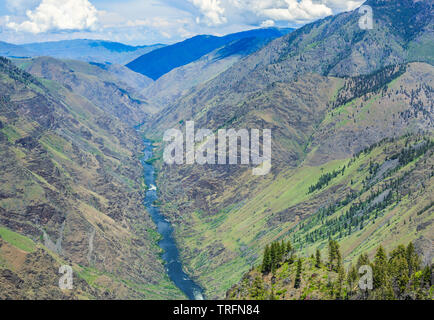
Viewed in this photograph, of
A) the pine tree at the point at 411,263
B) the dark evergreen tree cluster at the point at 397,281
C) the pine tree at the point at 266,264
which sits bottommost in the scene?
the dark evergreen tree cluster at the point at 397,281

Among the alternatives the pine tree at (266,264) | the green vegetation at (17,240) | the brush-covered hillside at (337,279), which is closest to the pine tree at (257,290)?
the brush-covered hillside at (337,279)

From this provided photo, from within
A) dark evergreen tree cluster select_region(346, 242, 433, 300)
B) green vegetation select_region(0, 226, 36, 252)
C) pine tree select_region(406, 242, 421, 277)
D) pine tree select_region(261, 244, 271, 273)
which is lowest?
dark evergreen tree cluster select_region(346, 242, 433, 300)

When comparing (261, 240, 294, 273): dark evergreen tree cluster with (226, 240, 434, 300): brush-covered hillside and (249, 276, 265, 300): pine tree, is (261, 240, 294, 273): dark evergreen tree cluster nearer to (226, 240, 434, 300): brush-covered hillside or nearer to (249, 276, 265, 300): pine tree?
(226, 240, 434, 300): brush-covered hillside

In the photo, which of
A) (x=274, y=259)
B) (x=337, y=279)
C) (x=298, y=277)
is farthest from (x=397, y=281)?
(x=274, y=259)

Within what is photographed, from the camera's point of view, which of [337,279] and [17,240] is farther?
[17,240]

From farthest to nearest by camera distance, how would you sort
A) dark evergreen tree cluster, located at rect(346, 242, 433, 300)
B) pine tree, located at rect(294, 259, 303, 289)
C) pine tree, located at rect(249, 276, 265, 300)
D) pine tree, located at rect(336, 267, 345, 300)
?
pine tree, located at rect(249, 276, 265, 300)
pine tree, located at rect(294, 259, 303, 289)
pine tree, located at rect(336, 267, 345, 300)
dark evergreen tree cluster, located at rect(346, 242, 433, 300)

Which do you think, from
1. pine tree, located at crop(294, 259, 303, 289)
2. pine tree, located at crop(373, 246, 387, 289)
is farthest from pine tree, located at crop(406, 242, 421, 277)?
pine tree, located at crop(294, 259, 303, 289)

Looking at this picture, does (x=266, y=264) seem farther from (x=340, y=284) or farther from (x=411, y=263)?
(x=411, y=263)

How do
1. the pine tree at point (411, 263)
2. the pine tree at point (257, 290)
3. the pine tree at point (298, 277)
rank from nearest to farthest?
the pine tree at point (411, 263) → the pine tree at point (298, 277) → the pine tree at point (257, 290)

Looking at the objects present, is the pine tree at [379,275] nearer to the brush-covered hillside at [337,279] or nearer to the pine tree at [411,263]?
the brush-covered hillside at [337,279]

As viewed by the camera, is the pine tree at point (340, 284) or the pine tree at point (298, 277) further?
the pine tree at point (298, 277)
